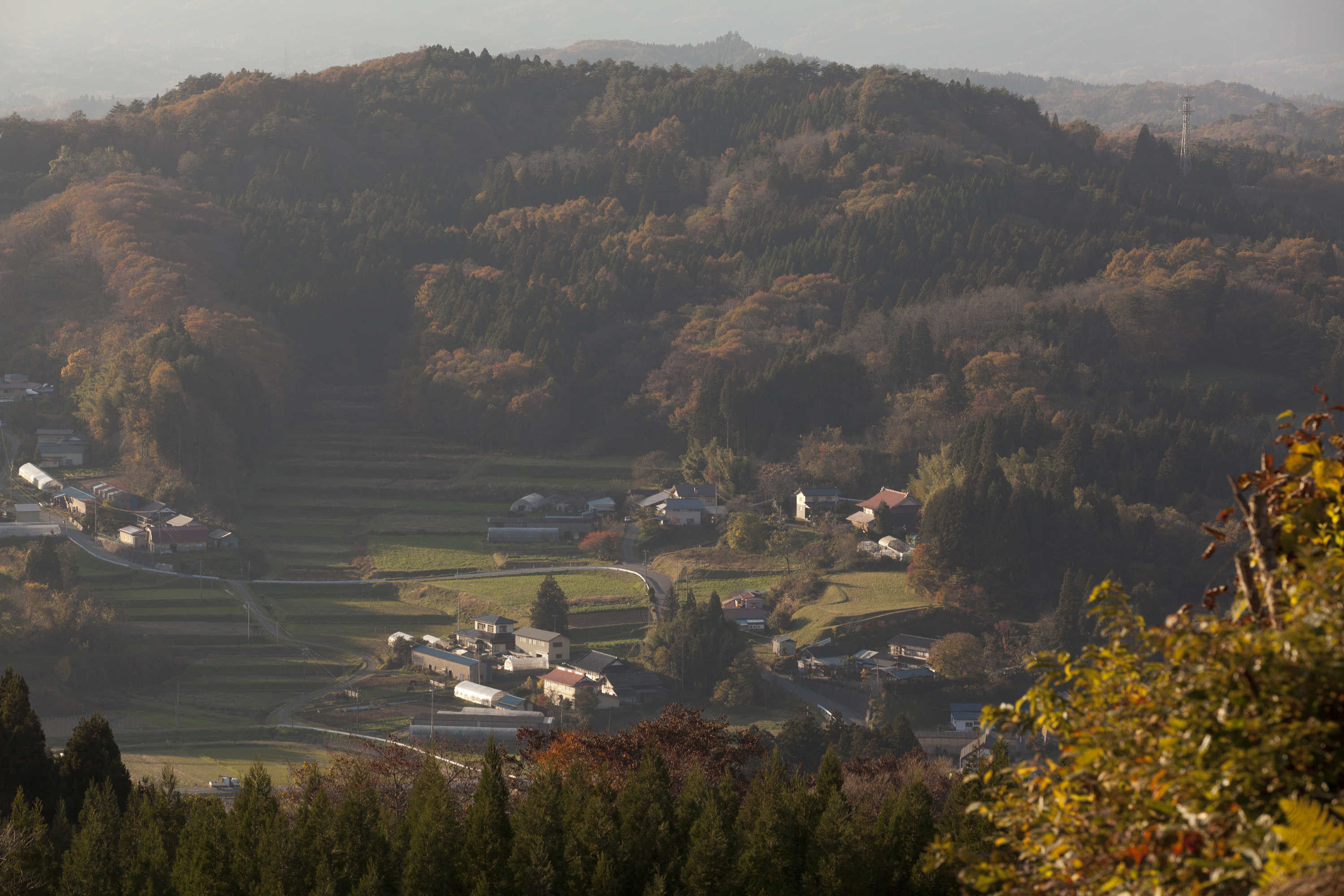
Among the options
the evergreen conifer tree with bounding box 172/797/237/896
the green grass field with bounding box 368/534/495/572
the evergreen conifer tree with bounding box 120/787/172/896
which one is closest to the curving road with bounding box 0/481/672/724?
the green grass field with bounding box 368/534/495/572

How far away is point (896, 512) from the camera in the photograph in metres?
36.4

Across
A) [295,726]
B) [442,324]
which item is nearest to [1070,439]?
[295,726]

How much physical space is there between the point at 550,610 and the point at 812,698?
7.00 m

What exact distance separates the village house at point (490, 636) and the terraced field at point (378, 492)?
536cm

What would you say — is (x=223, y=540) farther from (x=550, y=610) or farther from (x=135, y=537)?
(x=550, y=610)

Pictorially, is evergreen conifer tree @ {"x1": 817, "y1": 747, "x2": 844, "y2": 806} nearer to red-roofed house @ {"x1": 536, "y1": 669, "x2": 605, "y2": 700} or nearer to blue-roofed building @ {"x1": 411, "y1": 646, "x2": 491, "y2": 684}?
red-roofed house @ {"x1": 536, "y1": 669, "x2": 605, "y2": 700}

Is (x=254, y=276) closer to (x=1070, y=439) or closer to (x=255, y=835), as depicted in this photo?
(x=1070, y=439)

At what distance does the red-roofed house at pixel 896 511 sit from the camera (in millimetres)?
36125

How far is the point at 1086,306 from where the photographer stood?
45969 mm

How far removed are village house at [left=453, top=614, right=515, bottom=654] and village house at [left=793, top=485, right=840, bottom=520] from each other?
464 inches

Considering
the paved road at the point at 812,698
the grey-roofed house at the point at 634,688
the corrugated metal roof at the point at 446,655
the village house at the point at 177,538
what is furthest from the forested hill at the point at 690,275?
the corrugated metal roof at the point at 446,655

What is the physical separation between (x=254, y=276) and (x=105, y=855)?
47.1 metres

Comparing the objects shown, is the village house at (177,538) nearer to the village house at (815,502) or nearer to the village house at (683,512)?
the village house at (683,512)

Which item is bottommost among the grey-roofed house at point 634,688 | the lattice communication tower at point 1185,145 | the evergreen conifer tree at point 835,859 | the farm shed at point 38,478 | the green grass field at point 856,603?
the grey-roofed house at point 634,688
